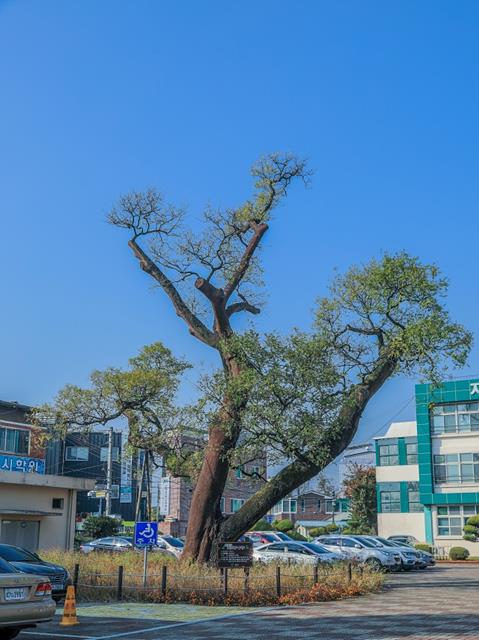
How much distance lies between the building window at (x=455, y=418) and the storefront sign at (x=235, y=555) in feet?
114

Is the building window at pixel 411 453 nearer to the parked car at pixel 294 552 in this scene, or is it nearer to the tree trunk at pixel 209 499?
the parked car at pixel 294 552

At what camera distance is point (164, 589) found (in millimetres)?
18766

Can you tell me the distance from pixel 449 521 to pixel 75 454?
29875 millimetres

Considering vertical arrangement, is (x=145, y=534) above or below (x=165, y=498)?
below

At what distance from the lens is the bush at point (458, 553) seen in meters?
47.8

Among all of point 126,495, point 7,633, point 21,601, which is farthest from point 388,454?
point 21,601

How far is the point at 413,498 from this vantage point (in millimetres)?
56656

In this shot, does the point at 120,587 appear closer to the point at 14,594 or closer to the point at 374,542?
the point at 14,594

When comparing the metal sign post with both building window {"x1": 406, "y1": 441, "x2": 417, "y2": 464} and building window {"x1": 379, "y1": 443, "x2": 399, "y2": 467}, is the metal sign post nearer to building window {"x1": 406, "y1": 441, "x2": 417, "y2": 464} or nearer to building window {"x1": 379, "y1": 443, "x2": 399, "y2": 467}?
building window {"x1": 406, "y1": 441, "x2": 417, "y2": 464}

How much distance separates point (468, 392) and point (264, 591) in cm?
3606

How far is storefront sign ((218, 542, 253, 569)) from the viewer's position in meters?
20.4

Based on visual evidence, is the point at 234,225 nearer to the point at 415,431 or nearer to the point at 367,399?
the point at 367,399

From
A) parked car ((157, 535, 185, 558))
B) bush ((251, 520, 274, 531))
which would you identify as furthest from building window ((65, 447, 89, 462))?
parked car ((157, 535, 185, 558))

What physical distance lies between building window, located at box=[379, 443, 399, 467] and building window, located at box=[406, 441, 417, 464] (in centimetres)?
84
